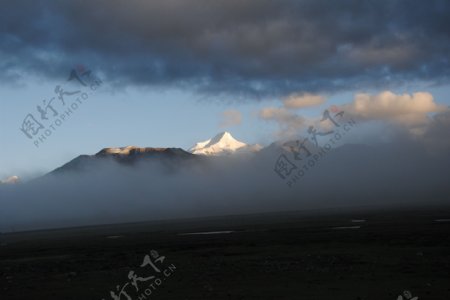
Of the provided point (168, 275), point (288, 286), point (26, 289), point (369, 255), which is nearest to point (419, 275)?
point (288, 286)

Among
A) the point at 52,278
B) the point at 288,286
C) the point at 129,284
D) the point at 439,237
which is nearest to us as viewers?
the point at 288,286

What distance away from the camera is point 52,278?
4562 centimetres

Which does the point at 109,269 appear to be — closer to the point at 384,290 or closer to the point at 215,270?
the point at 215,270

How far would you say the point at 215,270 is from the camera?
145ft

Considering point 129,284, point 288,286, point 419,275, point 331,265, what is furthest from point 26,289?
point 419,275

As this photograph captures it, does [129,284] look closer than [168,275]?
Yes

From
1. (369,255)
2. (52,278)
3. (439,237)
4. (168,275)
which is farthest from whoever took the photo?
(439,237)

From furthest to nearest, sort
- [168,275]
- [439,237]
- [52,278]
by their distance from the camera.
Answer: [439,237] → [52,278] → [168,275]

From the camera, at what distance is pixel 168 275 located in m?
42.5

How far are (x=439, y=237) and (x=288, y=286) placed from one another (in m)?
36.4

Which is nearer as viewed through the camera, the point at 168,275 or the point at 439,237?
the point at 168,275

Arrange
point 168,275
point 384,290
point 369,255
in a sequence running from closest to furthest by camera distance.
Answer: point 384,290 → point 168,275 → point 369,255

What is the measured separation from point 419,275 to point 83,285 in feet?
74.2

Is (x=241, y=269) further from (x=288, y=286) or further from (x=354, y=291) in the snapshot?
(x=354, y=291)
